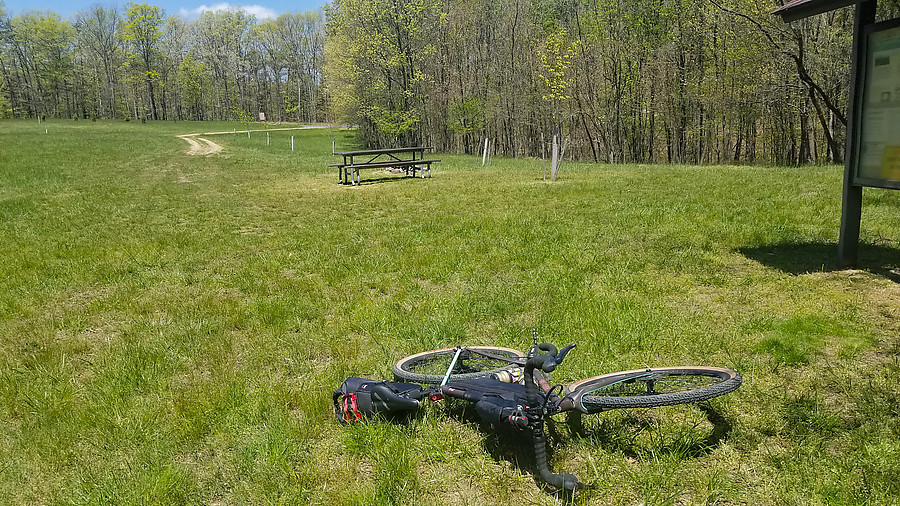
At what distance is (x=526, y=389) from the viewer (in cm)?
235

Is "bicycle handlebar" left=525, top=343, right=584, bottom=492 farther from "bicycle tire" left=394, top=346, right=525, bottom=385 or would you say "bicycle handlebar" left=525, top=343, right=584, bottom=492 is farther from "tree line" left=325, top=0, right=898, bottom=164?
"tree line" left=325, top=0, right=898, bottom=164

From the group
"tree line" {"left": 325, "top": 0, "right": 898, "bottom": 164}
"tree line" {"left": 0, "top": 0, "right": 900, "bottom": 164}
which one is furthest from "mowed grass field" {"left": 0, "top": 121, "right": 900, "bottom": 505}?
"tree line" {"left": 325, "top": 0, "right": 898, "bottom": 164}

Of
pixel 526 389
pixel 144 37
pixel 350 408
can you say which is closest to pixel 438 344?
pixel 350 408

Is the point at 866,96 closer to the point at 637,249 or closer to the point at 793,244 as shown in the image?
the point at 793,244

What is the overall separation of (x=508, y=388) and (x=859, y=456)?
155 centimetres

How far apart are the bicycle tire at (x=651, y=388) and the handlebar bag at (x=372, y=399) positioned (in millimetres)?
819

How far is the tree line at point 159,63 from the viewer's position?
6325 centimetres

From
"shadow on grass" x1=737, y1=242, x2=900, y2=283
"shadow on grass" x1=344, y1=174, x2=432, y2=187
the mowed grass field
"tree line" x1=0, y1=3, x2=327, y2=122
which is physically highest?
"tree line" x1=0, y1=3, x2=327, y2=122

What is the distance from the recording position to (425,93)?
3256cm

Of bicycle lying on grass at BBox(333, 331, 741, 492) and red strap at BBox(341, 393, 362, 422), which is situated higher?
bicycle lying on grass at BBox(333, 331, 741, 492)

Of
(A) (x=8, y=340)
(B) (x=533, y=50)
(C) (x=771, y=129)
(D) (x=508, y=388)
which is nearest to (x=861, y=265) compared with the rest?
(D) (x=508, y=388)

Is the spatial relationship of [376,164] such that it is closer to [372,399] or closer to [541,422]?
[372,399]

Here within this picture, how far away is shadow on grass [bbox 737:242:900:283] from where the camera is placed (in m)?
5.01

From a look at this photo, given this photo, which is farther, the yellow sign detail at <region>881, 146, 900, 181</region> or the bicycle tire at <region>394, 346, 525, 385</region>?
the yellow sign detail at <region>881, 146, 900, 181</region>
